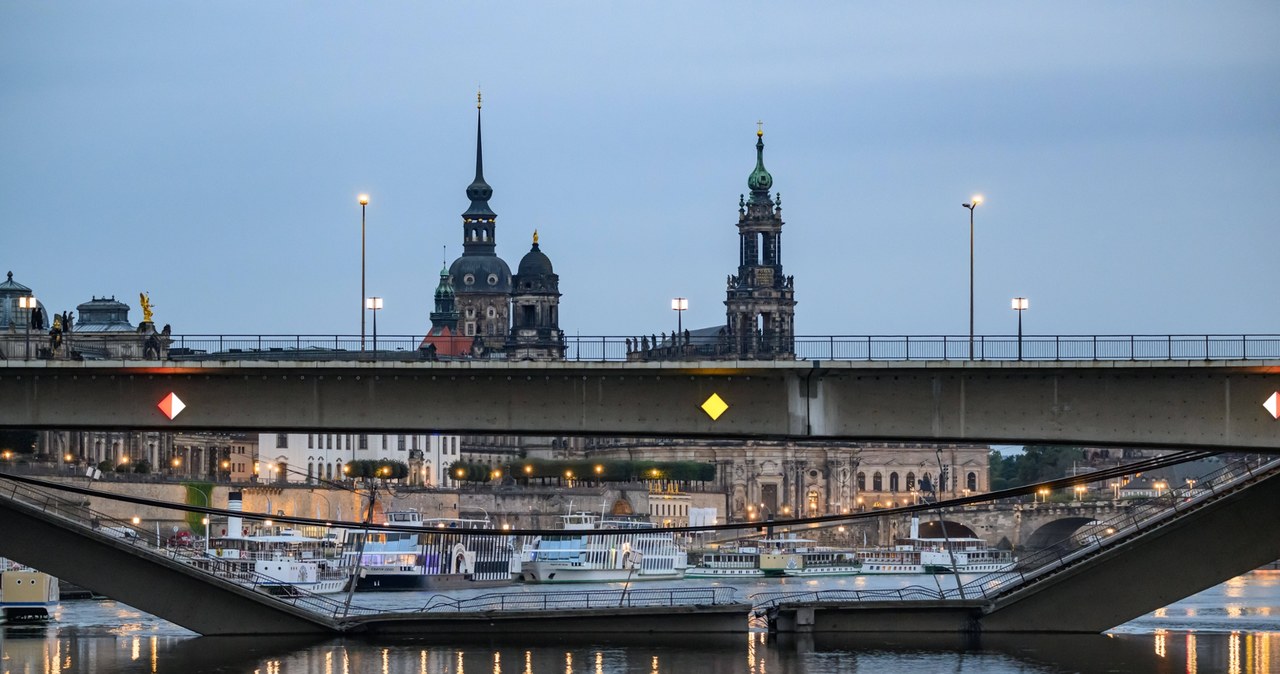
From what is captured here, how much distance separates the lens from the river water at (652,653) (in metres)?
60.5

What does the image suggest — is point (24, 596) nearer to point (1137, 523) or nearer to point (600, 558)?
point (1137, 523)

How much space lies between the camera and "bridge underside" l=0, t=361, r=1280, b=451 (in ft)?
191

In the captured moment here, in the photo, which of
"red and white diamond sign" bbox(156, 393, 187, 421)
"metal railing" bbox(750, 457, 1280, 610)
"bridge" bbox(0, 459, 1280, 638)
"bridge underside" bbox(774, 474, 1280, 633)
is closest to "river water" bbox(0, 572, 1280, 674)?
"bridge underside" bbox(774, 474, 1280, 633)

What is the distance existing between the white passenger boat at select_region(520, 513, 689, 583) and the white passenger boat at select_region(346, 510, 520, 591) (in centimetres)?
219

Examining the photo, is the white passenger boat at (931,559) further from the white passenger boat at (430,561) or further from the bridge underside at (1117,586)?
the bridge underside at (1117,586)

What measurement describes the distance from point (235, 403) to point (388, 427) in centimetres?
444

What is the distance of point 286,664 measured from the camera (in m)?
60.3

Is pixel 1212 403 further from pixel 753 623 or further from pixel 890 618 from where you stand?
pixel 753 623

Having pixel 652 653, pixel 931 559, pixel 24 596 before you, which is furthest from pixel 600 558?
pixel 652 653

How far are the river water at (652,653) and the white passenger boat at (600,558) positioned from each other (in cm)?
6002

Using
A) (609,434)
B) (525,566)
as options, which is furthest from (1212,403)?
(525,566)

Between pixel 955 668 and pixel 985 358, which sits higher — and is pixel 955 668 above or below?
below

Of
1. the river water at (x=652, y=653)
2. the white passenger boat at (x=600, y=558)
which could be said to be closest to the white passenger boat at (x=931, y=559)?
the white passenger boat at (x=600, y=558)

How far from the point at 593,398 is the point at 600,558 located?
92540 mm
